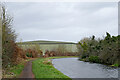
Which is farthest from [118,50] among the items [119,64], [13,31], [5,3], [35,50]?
[35,50]

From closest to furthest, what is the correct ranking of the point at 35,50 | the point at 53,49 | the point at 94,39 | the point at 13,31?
the point at 13,31 → the point at 94,39 → the point at 35,50 → the point at 53,49

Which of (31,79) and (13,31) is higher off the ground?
(13,31)

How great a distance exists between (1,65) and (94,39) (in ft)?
90.6

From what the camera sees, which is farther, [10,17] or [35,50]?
[35,50]

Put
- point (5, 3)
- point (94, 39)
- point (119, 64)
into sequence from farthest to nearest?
point (94, 39) → point (119, 64) → point (5, 3)

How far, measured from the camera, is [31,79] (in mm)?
9938

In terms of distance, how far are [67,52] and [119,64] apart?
30.0 metres

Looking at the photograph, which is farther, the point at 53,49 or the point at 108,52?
the point at 53,49

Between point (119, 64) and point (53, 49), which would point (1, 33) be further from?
point (53, 49)

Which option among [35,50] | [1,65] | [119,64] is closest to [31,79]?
[1,65]

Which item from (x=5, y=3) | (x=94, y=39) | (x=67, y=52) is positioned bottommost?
(x=67, y=52)

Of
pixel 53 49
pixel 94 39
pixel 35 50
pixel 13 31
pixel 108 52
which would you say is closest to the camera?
pixel 13 31

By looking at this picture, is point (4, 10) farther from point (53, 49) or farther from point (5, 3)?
point (53, 49)

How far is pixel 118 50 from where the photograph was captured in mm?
20172
